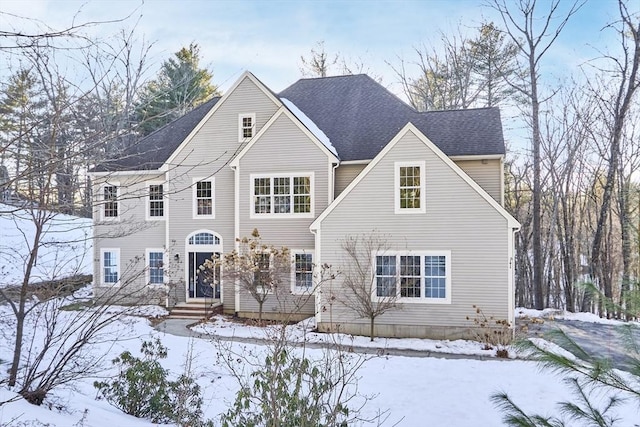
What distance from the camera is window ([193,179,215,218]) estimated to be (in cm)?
1551

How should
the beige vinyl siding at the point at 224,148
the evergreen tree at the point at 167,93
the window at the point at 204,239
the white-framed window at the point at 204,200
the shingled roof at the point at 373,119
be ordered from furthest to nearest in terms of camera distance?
the white-framed window at the point at 204,200 → the window at the point at 204,239 → the beige vinyl siding at the point at 224,148 → the shingled roof at the point at 373,119 → the evergreen tree at the point at 167,93

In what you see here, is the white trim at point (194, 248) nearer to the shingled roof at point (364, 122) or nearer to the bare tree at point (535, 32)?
the shingled roof at point (364, 122)

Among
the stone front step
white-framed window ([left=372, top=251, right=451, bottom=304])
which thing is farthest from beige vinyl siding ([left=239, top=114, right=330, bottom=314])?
white-framed window ([left=372, top=251, right=451, bottom=304])

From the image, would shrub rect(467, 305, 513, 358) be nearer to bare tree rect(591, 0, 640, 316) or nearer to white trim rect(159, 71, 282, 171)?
bare tree rect(591, 0, 640, 316)

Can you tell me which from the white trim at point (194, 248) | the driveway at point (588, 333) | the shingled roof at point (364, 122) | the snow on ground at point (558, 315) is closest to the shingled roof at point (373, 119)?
the shingled roof at point (364, 122)

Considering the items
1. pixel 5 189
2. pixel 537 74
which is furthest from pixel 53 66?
pixel 537 74

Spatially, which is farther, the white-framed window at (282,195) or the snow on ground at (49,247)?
the white-framed window at (282,195)

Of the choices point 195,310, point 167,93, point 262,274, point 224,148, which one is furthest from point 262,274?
point 167,93

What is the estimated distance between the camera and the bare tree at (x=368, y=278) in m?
11.9

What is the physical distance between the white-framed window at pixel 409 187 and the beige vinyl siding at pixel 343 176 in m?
2.50

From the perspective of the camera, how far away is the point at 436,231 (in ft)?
39.4

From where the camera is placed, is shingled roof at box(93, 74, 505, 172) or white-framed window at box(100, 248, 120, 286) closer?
shingled roof at box(93, 74, 505, 172)

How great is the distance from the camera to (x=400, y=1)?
11.3 meters

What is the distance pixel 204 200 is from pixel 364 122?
6.49 metres
